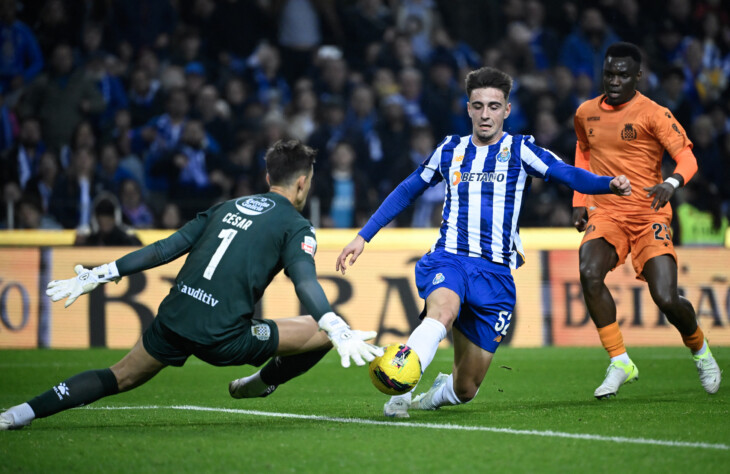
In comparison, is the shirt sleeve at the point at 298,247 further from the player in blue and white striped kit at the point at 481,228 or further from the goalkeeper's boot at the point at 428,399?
the goalkeeper's boot at the point at 428,399

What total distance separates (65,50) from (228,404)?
859cm

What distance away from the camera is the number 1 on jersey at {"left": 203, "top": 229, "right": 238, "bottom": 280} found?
496 centimetres

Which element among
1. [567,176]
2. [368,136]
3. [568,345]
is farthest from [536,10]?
[567,176]

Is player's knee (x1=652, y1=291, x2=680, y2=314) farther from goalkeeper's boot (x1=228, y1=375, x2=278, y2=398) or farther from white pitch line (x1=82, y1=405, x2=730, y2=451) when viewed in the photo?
goalkeeper's boot (x1=228, y1=375, x2=278, y2=398)

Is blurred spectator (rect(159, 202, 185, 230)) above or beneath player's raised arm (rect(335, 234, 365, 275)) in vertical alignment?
above

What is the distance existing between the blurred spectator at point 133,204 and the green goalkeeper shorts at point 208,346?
24.5 ft

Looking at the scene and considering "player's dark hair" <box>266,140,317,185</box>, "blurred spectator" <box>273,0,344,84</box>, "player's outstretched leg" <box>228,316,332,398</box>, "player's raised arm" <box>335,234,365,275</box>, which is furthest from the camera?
"blurred spectator" <box>273,0,344,84</box>

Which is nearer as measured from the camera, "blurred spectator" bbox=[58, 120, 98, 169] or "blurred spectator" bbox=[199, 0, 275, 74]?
"blurred spectator" bbox=[58, 120, 98, 169]

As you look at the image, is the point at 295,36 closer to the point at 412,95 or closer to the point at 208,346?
the point at 412,95

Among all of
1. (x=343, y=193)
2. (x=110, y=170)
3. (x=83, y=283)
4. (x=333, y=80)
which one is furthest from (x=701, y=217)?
(x=83, y=283)

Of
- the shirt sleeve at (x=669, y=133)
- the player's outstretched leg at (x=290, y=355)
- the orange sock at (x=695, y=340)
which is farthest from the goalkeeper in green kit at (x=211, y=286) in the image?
the orange sock at (x=695, y=340)

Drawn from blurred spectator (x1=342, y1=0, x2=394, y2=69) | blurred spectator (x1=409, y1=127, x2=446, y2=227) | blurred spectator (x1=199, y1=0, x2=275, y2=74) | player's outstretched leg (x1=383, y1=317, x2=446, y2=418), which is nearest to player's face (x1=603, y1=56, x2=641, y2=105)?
player's outstretched leg (x1=383, y1=317, x2=446, y2=418)

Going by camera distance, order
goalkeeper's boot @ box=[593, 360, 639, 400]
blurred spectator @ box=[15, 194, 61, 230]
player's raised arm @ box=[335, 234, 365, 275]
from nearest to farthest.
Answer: player's raised arm @ box=[335, 234, 365, 275]
goalkeeper's boot @ box=[593, 360, 639, 400]
blurred spectator @ box=[15, 194, 61, 230]

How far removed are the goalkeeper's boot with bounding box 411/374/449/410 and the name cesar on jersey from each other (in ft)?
5.45
